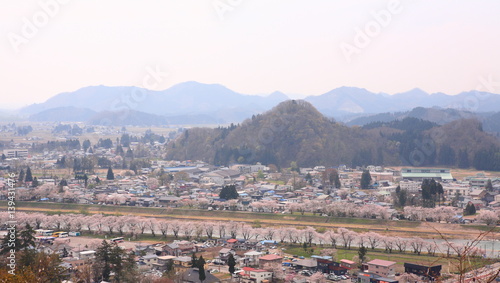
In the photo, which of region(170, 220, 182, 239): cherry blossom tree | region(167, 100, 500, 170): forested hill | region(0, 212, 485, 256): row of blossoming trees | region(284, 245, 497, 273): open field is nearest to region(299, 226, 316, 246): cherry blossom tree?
region(0, 212, 485, 256): row of blossoming trees

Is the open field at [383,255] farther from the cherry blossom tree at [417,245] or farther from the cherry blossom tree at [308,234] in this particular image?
the cherry blossom tree at [308,234]

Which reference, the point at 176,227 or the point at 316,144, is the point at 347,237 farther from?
the point at 316,144

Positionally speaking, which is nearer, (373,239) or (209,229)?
(373,239)

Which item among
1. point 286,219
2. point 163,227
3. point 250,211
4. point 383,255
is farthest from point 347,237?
point 163,227

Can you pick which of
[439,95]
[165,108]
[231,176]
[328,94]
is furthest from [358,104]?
[231,176]

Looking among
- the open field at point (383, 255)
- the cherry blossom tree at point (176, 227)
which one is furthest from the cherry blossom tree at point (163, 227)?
the open field at point (383, 255)

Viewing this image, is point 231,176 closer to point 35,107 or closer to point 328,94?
point 35,107
